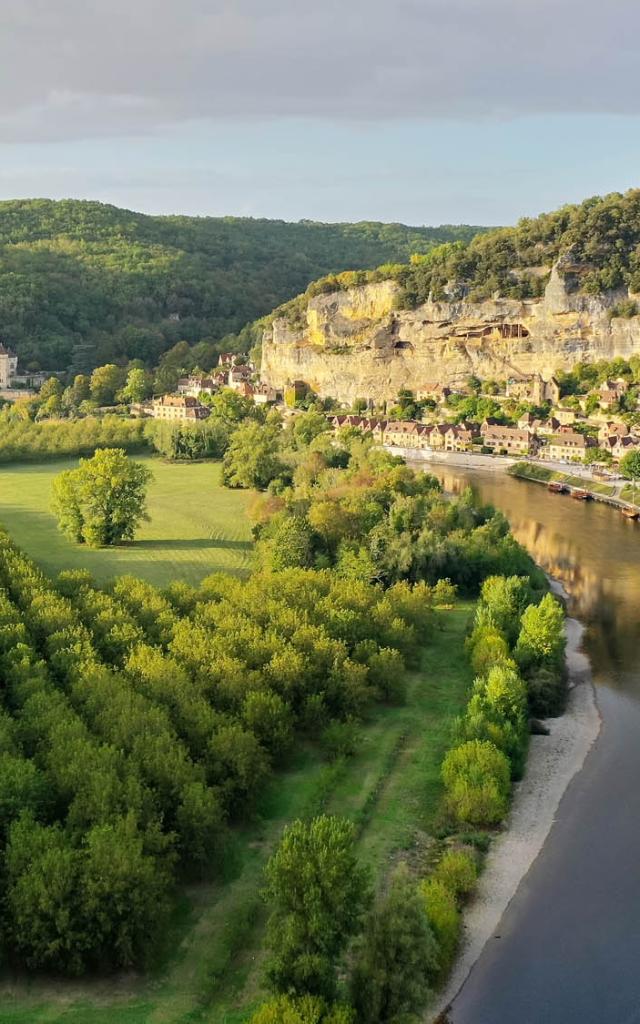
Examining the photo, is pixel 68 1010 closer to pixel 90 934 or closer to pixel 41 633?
pixel 90 934

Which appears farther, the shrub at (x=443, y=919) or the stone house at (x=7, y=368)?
the stone house at (x=7, y=368)

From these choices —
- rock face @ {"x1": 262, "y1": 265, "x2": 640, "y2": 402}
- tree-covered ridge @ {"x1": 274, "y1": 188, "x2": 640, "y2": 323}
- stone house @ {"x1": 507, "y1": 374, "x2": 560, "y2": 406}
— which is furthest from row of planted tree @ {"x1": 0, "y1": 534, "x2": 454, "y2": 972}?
tree-covered ridge @ {"x1": 274, "y1": 188, "x2": 640, "y2": 323}

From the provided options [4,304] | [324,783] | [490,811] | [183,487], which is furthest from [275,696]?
[4,304]

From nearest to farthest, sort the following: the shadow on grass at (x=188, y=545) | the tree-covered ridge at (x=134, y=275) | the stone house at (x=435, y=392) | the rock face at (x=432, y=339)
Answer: the shadow on grass at (x=188, y=545)
the rock face at (x=432, y=339)
the stone house at (x=435, y=392)
the tree-covered ridge at (x=134, y=275)

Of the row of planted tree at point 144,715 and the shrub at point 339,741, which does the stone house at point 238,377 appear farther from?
the shrub at point 339,741


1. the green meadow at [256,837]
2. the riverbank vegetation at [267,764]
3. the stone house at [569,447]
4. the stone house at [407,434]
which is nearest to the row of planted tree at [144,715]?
the riverbank vegetation at [267,764]

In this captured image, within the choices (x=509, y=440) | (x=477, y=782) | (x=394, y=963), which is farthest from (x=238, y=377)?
(x=394, y=963)

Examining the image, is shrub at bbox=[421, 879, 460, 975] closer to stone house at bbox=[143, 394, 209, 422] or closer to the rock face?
the rock face
